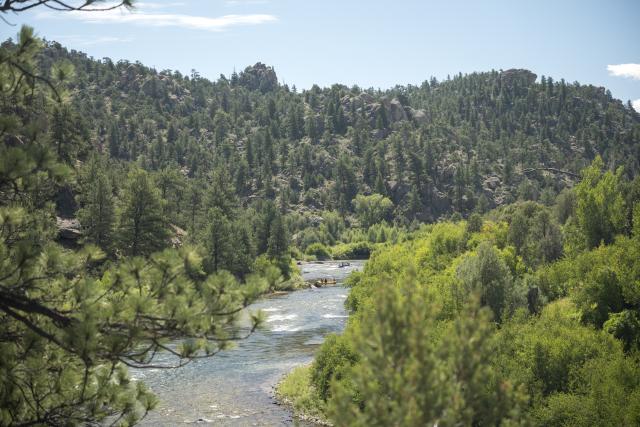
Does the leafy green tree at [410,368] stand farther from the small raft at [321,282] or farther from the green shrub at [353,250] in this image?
the green shrub at [353,250]

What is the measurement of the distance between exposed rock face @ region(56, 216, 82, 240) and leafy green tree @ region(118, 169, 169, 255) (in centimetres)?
593

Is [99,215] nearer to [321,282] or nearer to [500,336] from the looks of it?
[321,282]

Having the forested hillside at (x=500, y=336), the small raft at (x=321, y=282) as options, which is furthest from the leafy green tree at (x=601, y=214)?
the small raft at (x=321, y=282)

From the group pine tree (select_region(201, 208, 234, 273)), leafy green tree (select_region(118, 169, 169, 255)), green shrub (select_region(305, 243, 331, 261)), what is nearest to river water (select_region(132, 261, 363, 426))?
pine tree (select_region(201, 208, 234, 273))

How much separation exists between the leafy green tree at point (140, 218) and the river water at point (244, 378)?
1886 cm

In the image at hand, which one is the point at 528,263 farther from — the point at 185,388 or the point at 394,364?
the point at 394,364

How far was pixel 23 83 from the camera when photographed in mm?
9898

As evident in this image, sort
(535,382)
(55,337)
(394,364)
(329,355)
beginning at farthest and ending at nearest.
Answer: (329,355)
(535,382)
(55,337)
(394,364)

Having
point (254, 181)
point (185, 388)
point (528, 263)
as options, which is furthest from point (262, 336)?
point (254, 181)

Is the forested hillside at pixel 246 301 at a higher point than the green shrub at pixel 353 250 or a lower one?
higher

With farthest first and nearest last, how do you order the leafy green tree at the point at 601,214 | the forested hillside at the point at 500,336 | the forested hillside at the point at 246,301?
the leafy green tree at the point at 601,214 < the forested hillside at the point at 246,301 < the forested hillside at the point at 500,336

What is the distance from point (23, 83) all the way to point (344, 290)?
71233 millimetres

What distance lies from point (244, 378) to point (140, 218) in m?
35.3

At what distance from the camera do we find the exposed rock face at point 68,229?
68.9m
